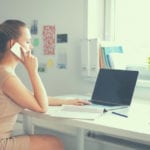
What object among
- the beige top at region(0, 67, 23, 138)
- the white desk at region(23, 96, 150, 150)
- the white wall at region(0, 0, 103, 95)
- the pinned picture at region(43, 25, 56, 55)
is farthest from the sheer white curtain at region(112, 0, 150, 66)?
the beige top at region(0, 67, 23, 138)

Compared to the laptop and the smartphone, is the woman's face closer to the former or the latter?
the smartphone

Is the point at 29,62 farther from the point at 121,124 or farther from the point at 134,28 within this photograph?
the point at 134,28

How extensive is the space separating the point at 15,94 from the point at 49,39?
1.27 m

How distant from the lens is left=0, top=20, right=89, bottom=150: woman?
162cm

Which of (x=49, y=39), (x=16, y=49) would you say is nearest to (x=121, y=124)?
(x=16, y=49)

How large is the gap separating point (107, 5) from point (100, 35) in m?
0.25

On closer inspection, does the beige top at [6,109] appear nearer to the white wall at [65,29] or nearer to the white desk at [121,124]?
the white desk at [121,124]

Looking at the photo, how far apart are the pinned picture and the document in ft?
3.43

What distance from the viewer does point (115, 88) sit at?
196 centimetres

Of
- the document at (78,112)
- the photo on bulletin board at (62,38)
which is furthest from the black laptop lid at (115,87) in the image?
the photo on bulletin board at (62,38)

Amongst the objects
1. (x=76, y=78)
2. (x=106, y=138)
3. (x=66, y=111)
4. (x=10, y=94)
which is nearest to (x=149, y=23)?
(x=76, y=78)

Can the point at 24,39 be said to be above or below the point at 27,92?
above

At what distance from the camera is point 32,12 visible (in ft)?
9.61

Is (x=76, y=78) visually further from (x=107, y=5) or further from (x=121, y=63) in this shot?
(x=107, y=5)
